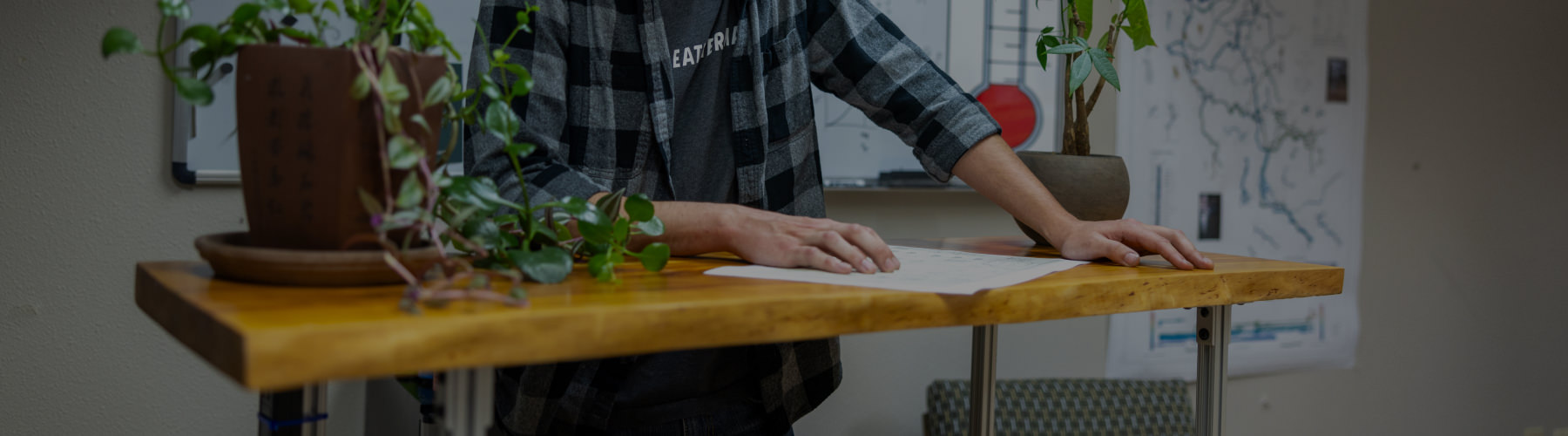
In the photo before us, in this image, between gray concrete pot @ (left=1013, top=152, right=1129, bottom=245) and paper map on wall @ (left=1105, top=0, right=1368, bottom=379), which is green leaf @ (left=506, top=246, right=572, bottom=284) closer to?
gray concrete pot @ (left=1013, top=152, right=1129, bottom=245)

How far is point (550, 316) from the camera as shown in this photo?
1.89 feet

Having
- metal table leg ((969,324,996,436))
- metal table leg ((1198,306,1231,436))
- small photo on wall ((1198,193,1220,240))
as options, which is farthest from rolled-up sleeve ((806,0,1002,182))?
small photo on wall ((1198,193,1220,240))

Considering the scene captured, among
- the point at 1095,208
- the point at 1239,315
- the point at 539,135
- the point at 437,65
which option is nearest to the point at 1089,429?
the point at 1239,315

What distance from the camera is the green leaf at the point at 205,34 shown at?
630 mm

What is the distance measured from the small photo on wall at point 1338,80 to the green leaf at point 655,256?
2180 mm

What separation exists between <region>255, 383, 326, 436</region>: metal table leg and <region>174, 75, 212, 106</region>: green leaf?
0.24 meters

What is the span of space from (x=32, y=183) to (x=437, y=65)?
109cm

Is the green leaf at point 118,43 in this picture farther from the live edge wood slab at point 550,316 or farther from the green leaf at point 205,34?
the live edge wood slab at point 550,316

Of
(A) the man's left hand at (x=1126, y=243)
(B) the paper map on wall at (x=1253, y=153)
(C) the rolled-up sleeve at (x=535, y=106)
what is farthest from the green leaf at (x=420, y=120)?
(B) the paper map on wall at (x=1253, y=153)

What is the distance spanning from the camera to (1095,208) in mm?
1267

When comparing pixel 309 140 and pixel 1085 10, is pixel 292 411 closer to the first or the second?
pixel 309 140

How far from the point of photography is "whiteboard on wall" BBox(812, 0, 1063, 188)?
1.91 m

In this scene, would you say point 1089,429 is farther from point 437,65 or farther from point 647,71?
point 437,65

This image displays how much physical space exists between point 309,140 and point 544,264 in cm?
17
